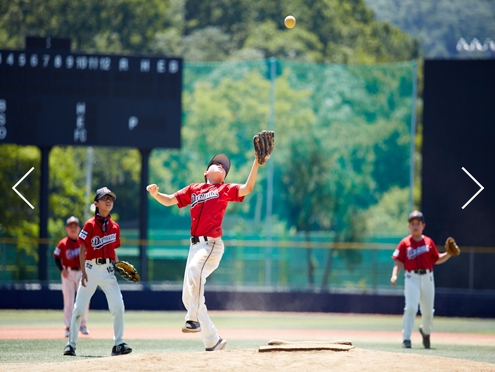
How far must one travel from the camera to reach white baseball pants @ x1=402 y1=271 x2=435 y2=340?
12.3 metres

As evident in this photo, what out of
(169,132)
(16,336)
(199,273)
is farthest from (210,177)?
(169,132)

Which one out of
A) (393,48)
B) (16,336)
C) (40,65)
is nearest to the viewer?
(16,336)

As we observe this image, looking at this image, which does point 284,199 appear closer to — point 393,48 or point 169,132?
point 169,132

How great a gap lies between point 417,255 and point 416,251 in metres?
0.06

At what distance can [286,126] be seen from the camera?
44.0 metres

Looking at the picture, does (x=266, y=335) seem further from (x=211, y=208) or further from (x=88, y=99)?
(x=88, y=99)

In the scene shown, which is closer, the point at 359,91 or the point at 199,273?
the point at 199,273

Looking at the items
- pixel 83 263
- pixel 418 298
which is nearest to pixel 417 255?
pixel 418 298

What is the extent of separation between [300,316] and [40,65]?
769 centimetres

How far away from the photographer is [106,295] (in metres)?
10.1

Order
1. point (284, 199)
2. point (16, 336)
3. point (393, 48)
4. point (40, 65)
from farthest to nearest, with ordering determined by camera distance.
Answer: point (393, 48) → point (284, 199) → point (40, 65) → point (16, 336)

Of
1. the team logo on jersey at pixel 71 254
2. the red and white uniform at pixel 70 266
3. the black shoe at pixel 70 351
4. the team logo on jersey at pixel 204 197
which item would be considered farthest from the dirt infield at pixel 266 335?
the team logo on jersey at pixel 204 197

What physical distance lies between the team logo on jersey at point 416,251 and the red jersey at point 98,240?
13.7 ft

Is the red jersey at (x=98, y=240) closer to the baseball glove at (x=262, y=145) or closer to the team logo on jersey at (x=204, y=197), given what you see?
the team logo on jersey at (x=204, y=197)
